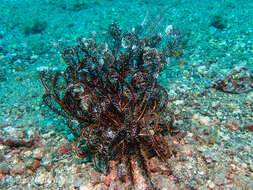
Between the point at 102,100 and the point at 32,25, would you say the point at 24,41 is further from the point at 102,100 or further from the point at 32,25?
the point at 102,100

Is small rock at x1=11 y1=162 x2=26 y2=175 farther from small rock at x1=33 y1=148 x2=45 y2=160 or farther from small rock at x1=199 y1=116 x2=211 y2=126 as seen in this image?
small rock at x1=199 y1=116 x2=211 y2=126

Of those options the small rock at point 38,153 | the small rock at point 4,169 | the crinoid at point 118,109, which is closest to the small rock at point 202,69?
the crinoid at point 118,109

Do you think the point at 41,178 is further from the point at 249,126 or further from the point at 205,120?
the point at 249,126

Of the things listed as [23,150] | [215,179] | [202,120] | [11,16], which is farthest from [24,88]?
[11,16]

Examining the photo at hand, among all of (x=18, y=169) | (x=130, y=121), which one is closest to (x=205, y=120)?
(x=130, y=121)

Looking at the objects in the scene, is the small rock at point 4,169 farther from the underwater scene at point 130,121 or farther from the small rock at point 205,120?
the small rock at point 205,120
